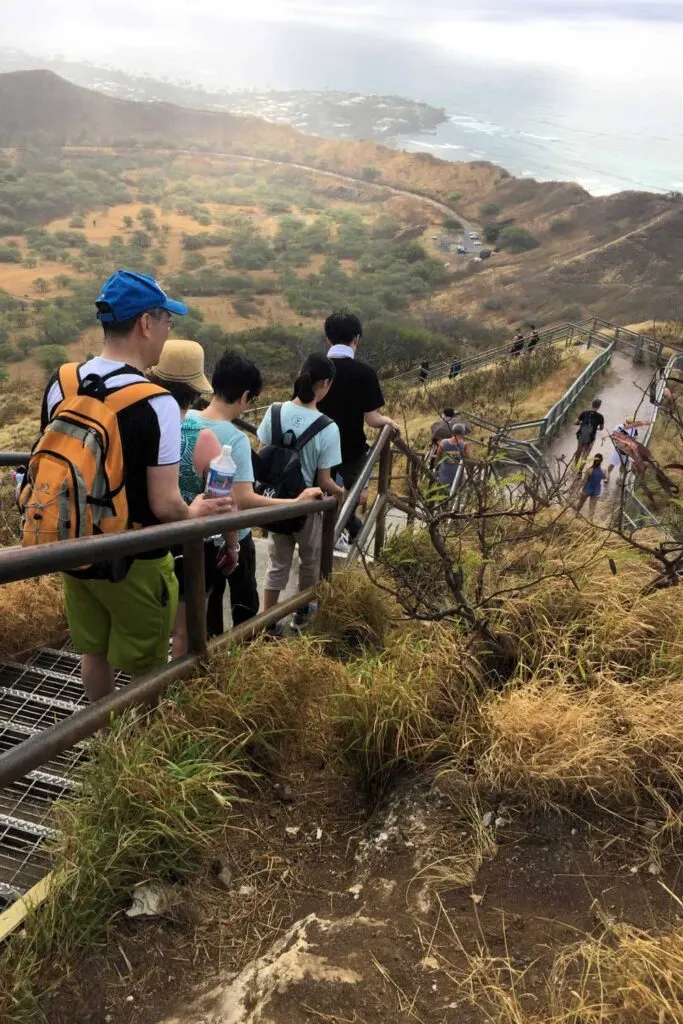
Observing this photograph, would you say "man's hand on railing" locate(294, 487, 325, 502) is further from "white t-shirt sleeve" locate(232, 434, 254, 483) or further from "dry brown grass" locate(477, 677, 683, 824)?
"dry brown grass" locate(477, 677, 683, 824)

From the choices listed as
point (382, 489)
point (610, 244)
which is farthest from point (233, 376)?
point (610, 244)

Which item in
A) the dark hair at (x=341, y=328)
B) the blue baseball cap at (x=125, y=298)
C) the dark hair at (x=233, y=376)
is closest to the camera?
the blue baseball cap at (x=125, y=298)

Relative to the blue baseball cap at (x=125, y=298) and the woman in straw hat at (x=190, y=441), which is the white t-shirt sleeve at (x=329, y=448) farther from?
the blue baseball cap at (x=125, y=298)

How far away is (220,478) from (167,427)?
23.1 inches

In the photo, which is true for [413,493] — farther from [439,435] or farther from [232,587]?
[439,435]

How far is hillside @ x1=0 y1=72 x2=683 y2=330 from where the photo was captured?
60.3m

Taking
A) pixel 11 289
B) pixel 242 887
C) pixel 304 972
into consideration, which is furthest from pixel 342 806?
pixel 11 289

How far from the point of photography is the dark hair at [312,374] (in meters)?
3.35

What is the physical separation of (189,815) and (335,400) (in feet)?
9.17

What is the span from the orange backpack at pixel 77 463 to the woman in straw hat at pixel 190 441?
537 mm

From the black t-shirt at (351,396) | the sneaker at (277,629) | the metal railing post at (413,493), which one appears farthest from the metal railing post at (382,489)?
the sneaker at (277,629)

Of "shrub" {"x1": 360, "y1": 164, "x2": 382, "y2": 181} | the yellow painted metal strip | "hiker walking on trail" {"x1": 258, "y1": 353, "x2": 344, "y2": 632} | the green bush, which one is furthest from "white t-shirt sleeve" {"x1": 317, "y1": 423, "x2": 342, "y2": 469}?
"shrub" {"x1": 360, "y1": 164, "x2": 382, "y2": 181}

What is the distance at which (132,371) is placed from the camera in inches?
81.1

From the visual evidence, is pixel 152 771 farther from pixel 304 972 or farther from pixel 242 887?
pixel 304 972
